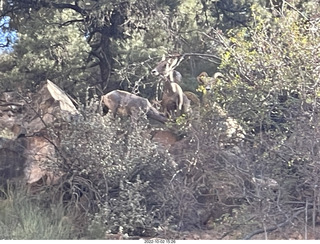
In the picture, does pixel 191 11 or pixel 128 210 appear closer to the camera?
pixel 128 210

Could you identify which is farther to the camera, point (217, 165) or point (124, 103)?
point (124, 103)

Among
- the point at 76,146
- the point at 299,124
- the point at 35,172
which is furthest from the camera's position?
the point at 35,172

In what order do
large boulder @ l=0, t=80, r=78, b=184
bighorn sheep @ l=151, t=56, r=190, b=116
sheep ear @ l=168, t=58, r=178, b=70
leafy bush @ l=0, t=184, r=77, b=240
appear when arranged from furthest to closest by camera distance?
bighorn sheep @ l=151, t=56, r=190, b=116 → sheep ear @ l=168, t=58, r=178, b=70 → large boulder @ l=0, t=80, r=78, b=184 → leafy bush @ l=0, t=184, r=77, b=240

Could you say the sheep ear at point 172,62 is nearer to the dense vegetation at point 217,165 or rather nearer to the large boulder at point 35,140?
the dense vegetation at point 217,165

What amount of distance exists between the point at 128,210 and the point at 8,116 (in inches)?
186

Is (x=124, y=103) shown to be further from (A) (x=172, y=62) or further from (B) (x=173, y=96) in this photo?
(A) (x=172, y=62)

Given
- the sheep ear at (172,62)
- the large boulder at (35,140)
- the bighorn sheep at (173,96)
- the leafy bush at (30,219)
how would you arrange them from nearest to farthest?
the leafy bush at (30,219) < the large boulder at (35,140) < the sheep ear at (172,62) < the bighorn sheep at (173,96)

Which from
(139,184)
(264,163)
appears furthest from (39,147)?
(264,163)

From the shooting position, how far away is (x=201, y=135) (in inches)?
280

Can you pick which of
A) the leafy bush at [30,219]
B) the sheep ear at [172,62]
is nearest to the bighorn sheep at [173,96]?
the sheep ear at [172,62]

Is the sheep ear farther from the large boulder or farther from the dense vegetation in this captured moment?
the large boulder

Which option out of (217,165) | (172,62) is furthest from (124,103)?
(217,165)

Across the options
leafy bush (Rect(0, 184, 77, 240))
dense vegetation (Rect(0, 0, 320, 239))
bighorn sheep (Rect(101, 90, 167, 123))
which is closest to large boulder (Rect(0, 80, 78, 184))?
dense vegetation (Rect(0, 0, 320, 239))

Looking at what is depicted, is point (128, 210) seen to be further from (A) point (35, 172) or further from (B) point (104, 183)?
(A) point (35, 172)
